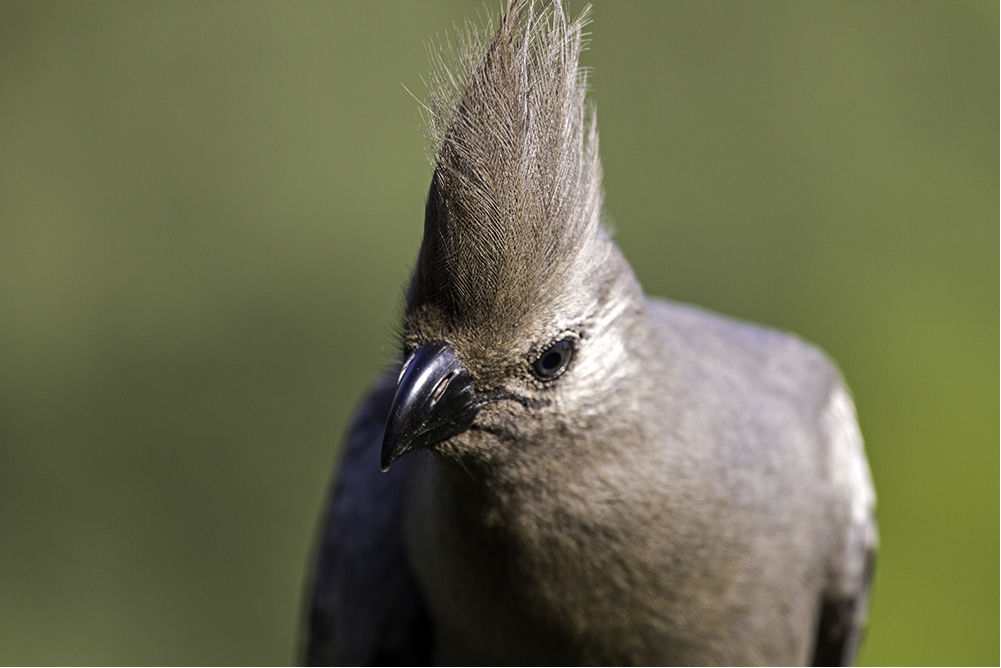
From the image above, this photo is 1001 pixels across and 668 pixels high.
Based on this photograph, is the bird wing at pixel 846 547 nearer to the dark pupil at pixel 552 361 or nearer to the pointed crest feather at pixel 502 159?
the dark pupil at pixel 552 361

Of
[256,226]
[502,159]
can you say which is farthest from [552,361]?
[256,226]

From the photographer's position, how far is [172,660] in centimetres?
585

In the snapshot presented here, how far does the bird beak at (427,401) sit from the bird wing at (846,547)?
142cm

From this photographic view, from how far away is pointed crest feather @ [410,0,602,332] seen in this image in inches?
84.0

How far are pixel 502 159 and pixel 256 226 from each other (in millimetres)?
4356

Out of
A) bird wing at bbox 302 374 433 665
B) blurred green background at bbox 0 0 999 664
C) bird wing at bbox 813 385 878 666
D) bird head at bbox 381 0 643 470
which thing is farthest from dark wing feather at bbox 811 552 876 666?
blurred green background at bbox 0 0 999 664

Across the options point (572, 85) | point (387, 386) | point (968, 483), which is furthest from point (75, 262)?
point (968, 483)

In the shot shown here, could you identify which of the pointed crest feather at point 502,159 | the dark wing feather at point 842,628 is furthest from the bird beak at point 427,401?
the dark wing feather at point 842,628

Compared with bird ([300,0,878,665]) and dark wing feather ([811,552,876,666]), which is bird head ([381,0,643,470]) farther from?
dark wing feather ([811,552,876,666])

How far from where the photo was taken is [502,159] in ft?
7.00

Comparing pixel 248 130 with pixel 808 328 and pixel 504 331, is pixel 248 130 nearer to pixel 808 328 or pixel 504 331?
pixel 808 328

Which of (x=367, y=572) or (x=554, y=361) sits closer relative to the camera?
(x=554, y=361)

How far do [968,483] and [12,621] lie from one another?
562 cm

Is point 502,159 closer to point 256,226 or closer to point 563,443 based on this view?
point 563,443
